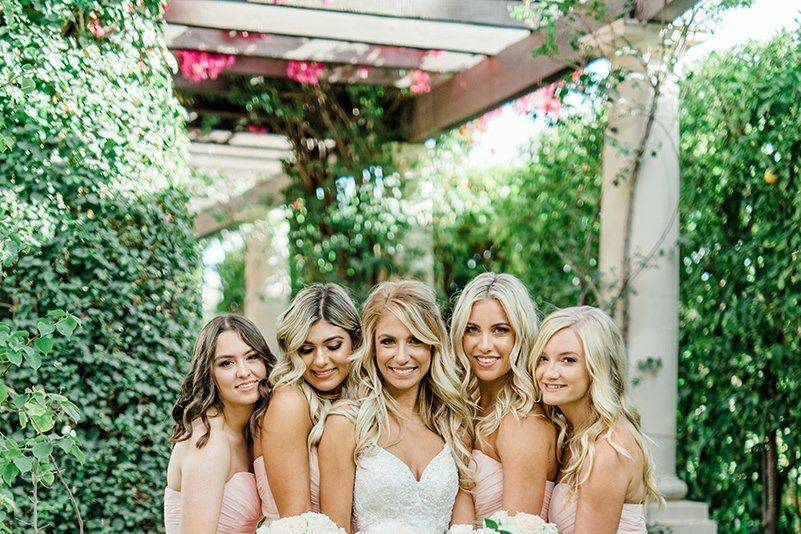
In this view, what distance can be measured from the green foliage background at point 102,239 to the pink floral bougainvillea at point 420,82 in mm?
3025

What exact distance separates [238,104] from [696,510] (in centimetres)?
514

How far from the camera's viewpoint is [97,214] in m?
4.91

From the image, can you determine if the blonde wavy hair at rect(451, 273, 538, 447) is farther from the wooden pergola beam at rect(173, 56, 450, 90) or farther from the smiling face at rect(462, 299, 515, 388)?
the wooden pergola beam at rect(173, 56, 450, 90)

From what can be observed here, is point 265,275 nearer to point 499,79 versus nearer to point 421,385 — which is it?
point 499,79

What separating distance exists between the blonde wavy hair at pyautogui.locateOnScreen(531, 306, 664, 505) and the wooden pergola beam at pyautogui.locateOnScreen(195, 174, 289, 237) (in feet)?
17.7

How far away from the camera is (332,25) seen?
636cm

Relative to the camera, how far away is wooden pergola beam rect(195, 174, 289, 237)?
926 centimetres

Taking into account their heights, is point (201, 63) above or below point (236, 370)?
above

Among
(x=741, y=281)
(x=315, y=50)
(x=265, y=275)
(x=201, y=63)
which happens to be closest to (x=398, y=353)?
(x=741, y=281)

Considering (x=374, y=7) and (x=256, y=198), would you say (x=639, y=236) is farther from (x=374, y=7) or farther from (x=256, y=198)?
(x=256, y=198)

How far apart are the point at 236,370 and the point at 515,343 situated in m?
0.98

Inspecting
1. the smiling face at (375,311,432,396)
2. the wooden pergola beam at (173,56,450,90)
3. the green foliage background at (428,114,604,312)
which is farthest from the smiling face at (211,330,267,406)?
the wooden pergola beam at (173,56,450,90)

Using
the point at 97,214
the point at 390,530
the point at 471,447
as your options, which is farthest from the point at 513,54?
the point at 390,530

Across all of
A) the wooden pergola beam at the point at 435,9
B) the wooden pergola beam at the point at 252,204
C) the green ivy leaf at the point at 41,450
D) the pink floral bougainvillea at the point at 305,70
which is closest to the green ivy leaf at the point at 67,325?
the green ivy leaf at the point at 41,450
